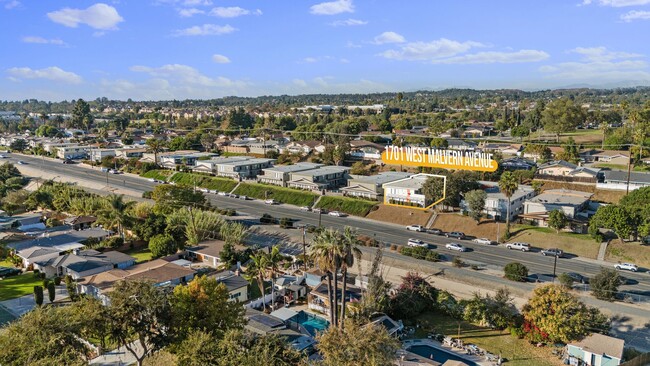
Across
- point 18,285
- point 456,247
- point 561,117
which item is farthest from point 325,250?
point 561,117

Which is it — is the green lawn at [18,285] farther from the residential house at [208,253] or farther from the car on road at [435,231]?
the car on road at [435,231]

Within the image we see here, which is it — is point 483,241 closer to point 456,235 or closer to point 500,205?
point 456,235

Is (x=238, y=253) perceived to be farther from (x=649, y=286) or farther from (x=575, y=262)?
(x=649, y=286)

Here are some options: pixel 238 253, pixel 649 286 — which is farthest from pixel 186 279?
pixel 649 286

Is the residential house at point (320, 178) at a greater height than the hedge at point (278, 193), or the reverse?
the residential house at point (320, 178)

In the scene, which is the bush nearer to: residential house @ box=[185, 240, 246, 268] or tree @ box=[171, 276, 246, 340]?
tree @ box=[171, 276, 246, 340]

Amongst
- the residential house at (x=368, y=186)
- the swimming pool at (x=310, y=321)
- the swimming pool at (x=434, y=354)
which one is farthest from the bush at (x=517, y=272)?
the residential house at (x=368, y=186)

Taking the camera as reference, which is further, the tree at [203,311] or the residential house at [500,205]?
the residential house at [500,205]
